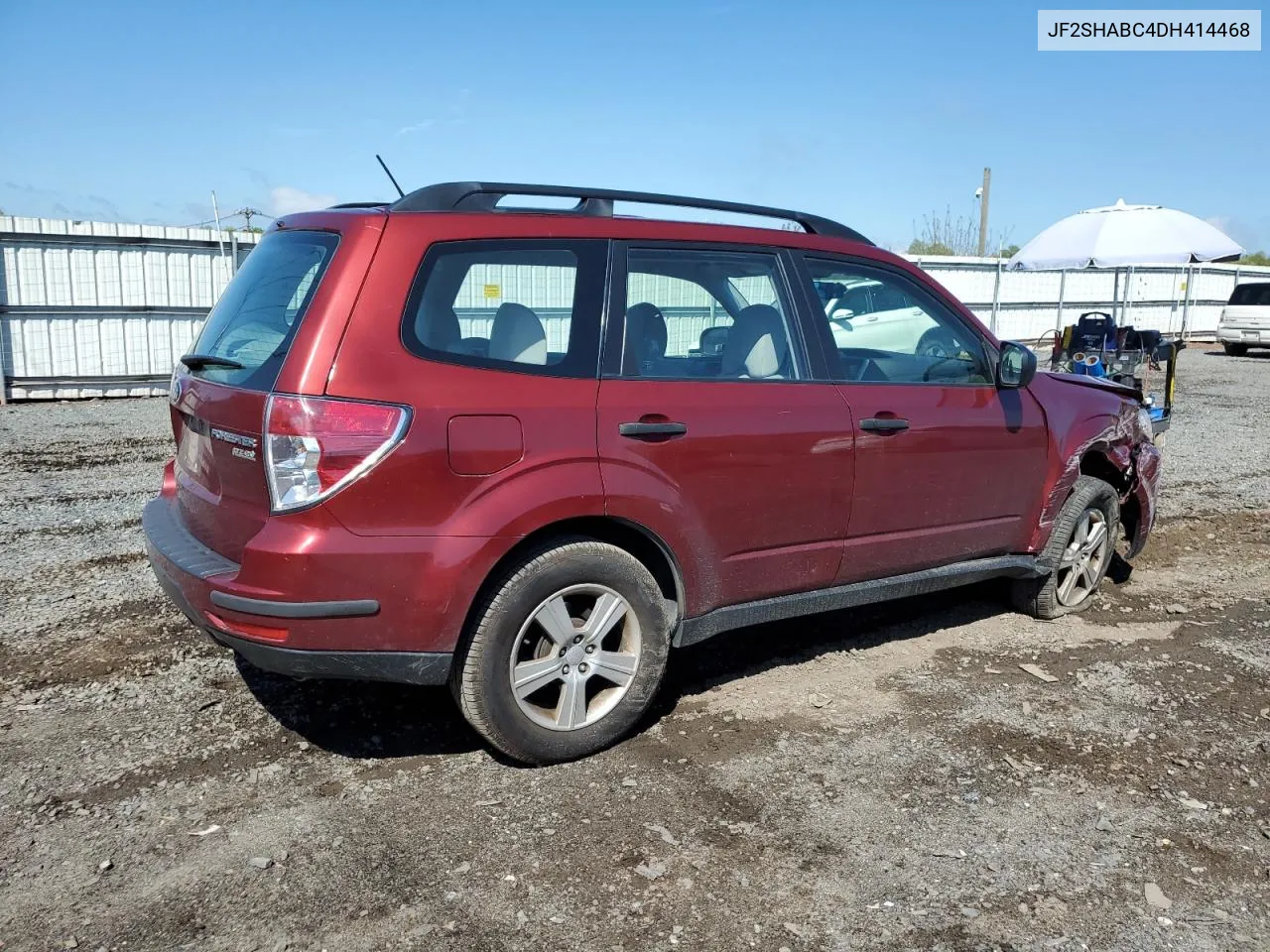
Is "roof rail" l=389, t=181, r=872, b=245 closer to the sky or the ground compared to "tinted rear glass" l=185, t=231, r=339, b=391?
closer to the sky

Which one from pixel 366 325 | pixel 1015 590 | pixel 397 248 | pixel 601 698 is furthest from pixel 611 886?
pixel 1015 590

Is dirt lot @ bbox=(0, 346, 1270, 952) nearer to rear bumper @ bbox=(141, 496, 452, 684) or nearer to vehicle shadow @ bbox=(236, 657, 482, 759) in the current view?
vehicle shadow @ bbox=(236, 657, 482, 759)

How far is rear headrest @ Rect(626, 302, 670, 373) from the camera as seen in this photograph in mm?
3680

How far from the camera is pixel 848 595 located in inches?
169

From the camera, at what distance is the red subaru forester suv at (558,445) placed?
316 cm

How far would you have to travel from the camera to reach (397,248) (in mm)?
3303

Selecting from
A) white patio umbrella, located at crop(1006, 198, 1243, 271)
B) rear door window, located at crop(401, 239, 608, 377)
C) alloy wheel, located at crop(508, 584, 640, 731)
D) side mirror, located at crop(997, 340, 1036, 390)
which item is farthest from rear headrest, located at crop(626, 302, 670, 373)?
white patio umbrella, located at crop(1006, 198, 1243, 271)

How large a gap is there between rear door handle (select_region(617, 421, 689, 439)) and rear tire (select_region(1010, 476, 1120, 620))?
2325 mm

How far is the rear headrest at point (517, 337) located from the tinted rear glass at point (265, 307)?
583 millimetres

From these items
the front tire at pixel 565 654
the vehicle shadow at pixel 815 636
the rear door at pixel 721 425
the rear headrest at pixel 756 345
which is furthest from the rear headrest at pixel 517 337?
the vehicle shadow at pixel 815 636

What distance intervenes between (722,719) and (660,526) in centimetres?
90

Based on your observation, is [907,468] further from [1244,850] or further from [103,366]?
[103,366]

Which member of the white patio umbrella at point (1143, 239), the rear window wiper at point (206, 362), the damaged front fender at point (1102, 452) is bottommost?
the damaged front fender at point (1102, 452)

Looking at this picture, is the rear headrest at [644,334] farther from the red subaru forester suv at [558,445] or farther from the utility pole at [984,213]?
the utility pole at [984,213]
